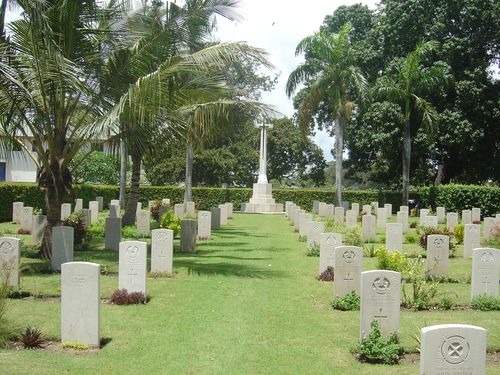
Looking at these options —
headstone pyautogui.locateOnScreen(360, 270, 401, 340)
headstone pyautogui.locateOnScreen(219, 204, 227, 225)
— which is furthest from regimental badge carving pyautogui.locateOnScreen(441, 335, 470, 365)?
headstone pyautogui.locateOnScreen(219, 204, 227, 225)

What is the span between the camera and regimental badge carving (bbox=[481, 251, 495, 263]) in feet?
35.3

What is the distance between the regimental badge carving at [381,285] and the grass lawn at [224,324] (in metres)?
0.86

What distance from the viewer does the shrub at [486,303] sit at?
33.9 feet

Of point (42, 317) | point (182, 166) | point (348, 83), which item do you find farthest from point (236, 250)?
point (182, 166)

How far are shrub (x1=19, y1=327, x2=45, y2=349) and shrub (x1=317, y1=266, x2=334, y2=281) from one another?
263 inches

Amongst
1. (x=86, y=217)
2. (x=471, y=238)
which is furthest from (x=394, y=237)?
(x=86, y=217)

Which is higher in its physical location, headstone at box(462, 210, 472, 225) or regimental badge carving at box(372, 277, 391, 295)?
headstone at box(462, 210, 472, 225)

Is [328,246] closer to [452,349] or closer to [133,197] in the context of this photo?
[452,349]

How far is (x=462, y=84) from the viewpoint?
35875 mm

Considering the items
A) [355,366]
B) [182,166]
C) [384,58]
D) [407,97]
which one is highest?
A: [384,58]

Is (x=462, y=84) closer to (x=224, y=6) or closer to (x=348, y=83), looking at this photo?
(x=348, y=83)

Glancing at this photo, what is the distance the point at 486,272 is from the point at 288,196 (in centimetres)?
3328

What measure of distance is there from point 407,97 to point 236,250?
18.6 m

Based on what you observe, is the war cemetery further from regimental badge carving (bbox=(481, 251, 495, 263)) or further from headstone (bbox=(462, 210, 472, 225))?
headstone (bbox=(462, 210, 472, 225))
